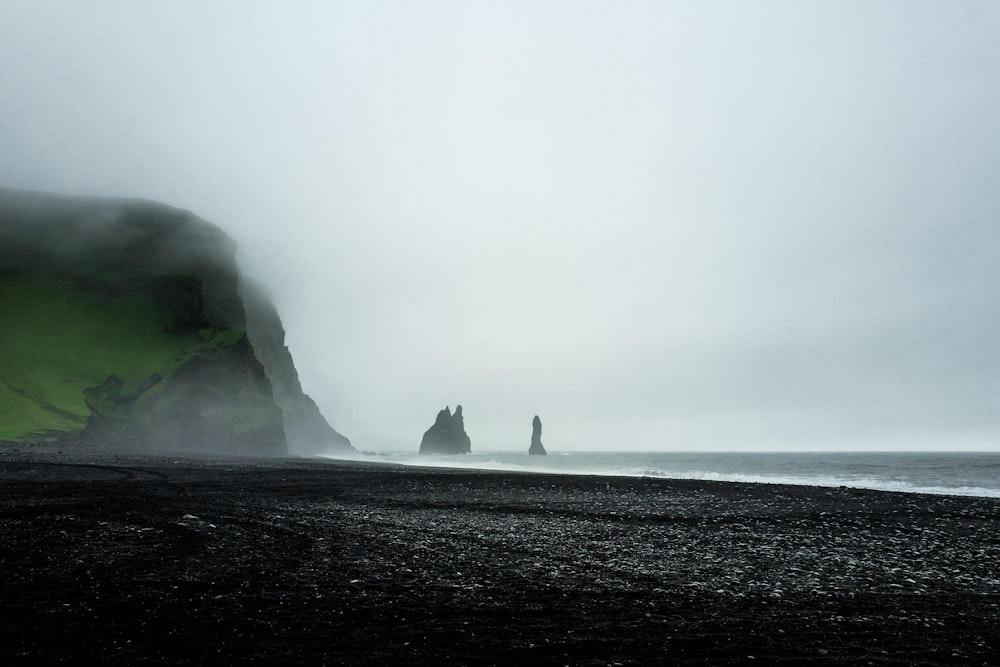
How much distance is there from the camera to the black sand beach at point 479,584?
8664 millimetres

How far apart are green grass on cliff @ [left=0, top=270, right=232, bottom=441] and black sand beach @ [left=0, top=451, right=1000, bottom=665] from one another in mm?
89212

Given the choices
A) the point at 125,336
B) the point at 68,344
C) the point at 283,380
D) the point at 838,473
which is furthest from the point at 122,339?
the point at 838,473

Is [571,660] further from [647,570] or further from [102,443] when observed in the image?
[102,443]

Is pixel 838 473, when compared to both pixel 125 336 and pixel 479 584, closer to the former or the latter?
pixel 479 584

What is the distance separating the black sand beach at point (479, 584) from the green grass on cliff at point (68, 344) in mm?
89212

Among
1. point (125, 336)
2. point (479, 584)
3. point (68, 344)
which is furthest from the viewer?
point (125, 336)

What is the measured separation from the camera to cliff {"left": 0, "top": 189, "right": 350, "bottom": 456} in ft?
334

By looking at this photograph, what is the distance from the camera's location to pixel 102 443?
9494 centimetres

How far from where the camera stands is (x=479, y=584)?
12.8 m

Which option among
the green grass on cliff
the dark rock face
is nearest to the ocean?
the green grass on cliff

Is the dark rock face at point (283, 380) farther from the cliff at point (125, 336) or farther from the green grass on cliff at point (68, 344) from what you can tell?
the green grass on cliff at point (68, 344)

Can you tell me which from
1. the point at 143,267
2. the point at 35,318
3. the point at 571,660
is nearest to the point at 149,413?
the point at 35,318

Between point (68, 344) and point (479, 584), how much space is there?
460 feet

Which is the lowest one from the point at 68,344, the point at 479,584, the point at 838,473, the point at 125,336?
the point at 838,473
